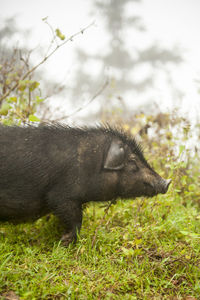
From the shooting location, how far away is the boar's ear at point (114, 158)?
330 cm

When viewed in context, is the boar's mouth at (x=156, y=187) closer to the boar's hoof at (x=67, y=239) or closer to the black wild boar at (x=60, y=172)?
the black wild boar at (x=60, y=172)

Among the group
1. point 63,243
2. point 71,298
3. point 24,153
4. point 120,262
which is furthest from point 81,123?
point 71,298

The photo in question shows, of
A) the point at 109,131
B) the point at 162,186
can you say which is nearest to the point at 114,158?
the point at 109,131

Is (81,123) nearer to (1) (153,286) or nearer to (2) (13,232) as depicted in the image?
(2) (13,232)

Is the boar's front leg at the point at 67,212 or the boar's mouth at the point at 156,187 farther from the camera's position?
the boar's mouth at the point at 156,187

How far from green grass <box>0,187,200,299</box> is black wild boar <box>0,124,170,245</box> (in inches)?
12.9

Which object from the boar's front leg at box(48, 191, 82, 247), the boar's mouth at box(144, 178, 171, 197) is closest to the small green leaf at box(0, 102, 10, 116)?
the boar's front leg at box(48, 191, 82, 247)

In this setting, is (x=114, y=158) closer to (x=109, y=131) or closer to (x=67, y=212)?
(x=109, y=131)

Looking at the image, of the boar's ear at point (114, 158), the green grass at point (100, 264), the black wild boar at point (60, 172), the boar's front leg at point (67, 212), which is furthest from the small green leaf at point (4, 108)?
the green grass at point (100, 264)

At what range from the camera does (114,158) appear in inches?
130

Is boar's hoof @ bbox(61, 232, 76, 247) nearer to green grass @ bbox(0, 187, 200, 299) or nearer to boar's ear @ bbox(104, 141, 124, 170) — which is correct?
green grass @ bbox(0, 187, 200, 299)

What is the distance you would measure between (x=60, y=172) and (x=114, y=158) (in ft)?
2.20

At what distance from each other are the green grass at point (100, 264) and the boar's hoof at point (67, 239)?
0.09 meters

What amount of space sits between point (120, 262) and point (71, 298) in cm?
72
